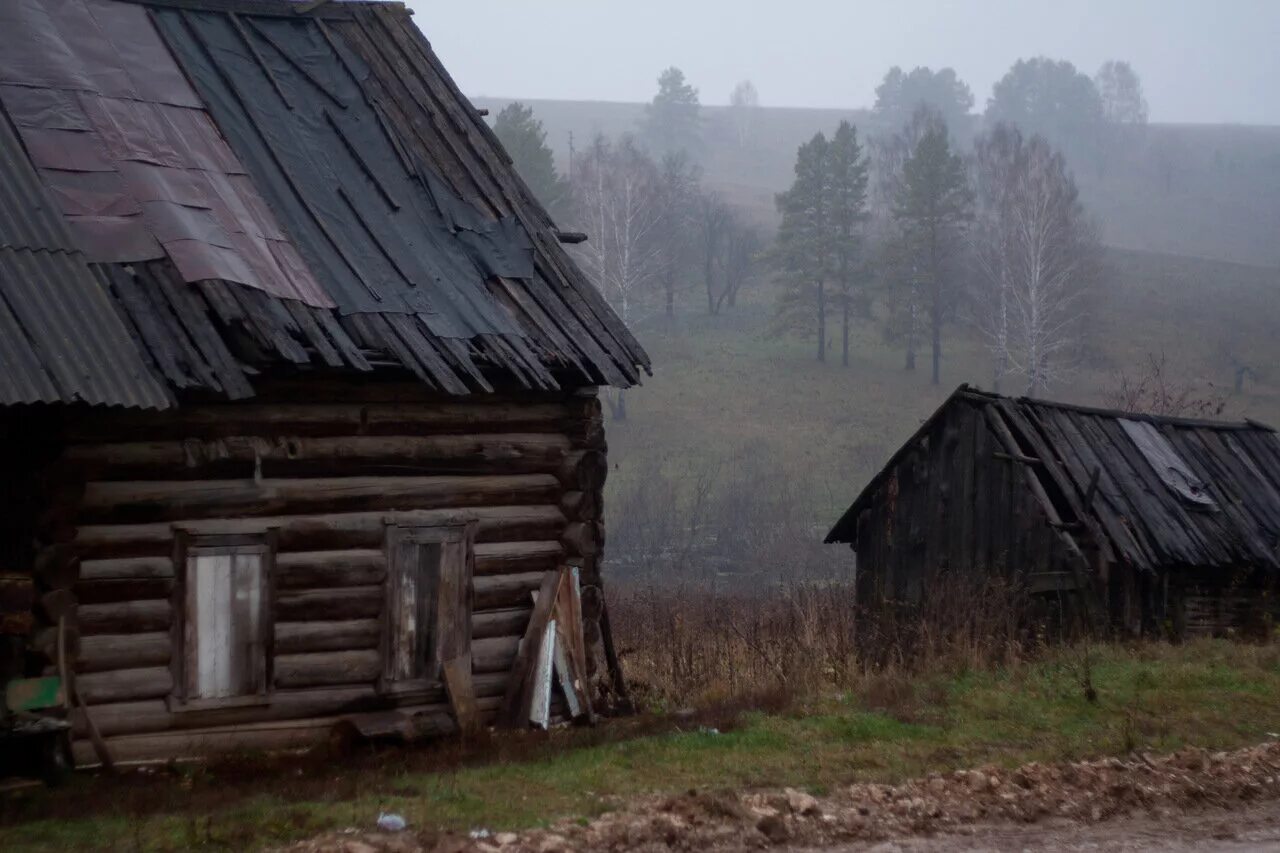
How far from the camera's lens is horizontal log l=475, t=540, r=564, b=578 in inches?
449

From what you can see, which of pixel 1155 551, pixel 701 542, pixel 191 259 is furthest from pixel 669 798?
pixel 701 542

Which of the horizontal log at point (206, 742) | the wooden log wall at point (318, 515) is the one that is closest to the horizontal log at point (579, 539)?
the wooden log wall at point (318, 515)

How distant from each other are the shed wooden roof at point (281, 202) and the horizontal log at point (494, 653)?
225 centimetres

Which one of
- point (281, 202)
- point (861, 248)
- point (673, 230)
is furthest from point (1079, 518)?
point (673, 230)

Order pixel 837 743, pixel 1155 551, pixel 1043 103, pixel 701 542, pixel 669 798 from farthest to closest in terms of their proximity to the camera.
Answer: pixel 1043 103 < pixel 701 542 < pixel 1155 551 < pixel 837 743 < pixel 669 798

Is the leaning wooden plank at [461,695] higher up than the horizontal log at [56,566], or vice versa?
the horizontal log at [56,566]

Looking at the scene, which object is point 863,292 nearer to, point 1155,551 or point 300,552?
point 1155,551

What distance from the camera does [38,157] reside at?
10.4m

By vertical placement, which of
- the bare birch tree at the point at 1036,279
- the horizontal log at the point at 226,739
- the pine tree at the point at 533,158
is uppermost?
the pine tree at the point at 533,158

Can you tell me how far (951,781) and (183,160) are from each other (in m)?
7.82

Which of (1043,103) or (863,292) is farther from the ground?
(1043,103)

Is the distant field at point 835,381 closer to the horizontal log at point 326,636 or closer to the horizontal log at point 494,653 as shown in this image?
the horizontal log at point 494,653

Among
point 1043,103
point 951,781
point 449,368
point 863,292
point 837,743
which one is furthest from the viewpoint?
point 1043,103

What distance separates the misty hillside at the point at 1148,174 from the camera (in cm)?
9331
